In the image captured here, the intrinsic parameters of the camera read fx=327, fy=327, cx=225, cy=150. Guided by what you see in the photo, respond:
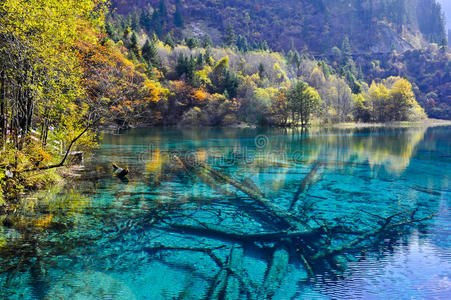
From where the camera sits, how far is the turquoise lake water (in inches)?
223

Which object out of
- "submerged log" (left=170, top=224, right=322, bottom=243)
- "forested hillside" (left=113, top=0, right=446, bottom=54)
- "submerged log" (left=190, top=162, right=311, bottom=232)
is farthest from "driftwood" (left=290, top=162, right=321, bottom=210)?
"forested hillside" (left=113, top=0, right=446, bottom=54)

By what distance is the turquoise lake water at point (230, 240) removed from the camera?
18.6 ft

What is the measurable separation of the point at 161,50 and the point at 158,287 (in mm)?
71755

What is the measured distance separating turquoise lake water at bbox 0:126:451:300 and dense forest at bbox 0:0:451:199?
1.90m

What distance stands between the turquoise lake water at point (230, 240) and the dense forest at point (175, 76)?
1903 mm

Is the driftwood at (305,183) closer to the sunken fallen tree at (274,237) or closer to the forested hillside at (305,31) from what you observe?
the sunken fallen tree at (274,237)

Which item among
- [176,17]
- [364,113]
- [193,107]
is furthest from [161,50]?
[176,17]

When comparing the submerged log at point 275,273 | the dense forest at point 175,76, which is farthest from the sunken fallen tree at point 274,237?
the dense forest at point 175,76

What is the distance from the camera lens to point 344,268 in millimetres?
6266

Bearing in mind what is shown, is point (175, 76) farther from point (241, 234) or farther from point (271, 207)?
point (241, 234)

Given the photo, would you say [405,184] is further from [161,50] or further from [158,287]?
[161,50]

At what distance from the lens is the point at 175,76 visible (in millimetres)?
67125

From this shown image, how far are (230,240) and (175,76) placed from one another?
206ft

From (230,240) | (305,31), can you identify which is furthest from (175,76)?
(305,31)
